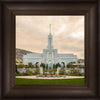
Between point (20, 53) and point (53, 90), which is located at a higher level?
point (20, 53)

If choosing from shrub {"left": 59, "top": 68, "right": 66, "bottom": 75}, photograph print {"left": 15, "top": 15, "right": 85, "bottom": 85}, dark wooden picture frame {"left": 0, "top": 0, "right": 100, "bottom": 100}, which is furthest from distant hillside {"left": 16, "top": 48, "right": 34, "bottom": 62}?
shrub {"left": 59, "top": 68, "right": 66, "bottom": 75}

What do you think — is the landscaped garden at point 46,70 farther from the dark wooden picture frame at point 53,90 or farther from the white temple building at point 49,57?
the dark wooden picture frame at point 53,90

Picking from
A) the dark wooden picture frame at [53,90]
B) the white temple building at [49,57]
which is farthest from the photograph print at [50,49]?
the dark wooden picture frame at [53,90]

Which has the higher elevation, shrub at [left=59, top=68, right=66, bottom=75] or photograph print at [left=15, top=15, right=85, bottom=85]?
photograph print at [left=15, top=15, right=85, bottom=85]

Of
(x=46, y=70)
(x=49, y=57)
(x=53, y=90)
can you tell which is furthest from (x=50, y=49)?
(x=53, y=90)

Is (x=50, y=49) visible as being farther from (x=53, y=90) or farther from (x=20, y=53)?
(x=53, y=90)

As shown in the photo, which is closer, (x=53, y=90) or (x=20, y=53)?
(x=53, y=90)

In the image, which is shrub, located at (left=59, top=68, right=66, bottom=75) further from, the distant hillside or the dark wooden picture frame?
the distant hillside

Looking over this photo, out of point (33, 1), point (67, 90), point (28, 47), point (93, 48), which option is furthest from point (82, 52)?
point (33, 1)
